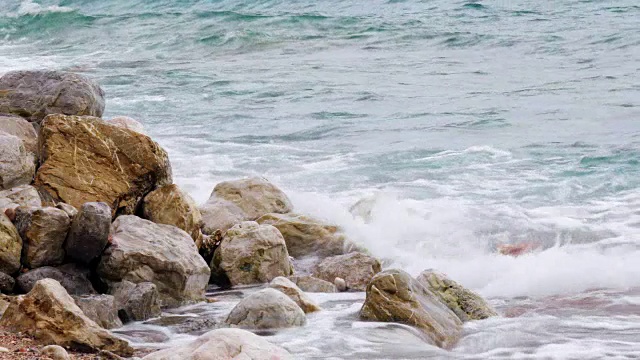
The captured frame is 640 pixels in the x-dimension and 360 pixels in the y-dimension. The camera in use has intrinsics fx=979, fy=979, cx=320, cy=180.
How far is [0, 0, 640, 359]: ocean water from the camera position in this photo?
6922mm

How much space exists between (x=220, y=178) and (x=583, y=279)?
4869mm

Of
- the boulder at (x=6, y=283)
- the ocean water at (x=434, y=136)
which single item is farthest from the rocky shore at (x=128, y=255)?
the ocean water at (x=434, y=136)

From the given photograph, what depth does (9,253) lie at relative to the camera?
6383mm

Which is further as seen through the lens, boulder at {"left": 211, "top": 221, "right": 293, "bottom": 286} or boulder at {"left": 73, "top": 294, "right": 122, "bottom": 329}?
boulder at {"left": 211, "top": 221, "right": 293, "bottom": 286}

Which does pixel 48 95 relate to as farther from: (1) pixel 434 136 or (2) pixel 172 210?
(1) pixel 434 136

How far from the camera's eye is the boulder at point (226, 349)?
459cm

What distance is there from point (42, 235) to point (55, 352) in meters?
1.63

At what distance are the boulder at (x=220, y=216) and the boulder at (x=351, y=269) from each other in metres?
1.14

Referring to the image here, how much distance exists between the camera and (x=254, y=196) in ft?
30.6

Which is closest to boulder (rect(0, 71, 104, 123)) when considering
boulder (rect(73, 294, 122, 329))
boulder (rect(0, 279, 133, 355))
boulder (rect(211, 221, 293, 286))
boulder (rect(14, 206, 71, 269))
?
boulder (rect(211, 221, 293, 286))

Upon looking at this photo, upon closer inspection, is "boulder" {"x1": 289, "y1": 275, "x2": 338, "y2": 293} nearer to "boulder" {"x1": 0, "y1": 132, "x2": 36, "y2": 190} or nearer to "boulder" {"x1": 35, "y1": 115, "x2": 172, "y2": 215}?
"boulder" {"x1": 35, "y1": 115, "x2": 172, "y2": 215}

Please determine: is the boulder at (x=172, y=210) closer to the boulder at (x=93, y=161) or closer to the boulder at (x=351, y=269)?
the boulder at (x=93, y=161)

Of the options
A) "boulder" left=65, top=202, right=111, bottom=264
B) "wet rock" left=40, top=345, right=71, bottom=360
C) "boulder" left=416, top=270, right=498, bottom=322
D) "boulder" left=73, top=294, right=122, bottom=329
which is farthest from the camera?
"boulder" left=416, top=270, right=498, bottom=322

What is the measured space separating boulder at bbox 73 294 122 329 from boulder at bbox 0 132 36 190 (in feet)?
5.23
